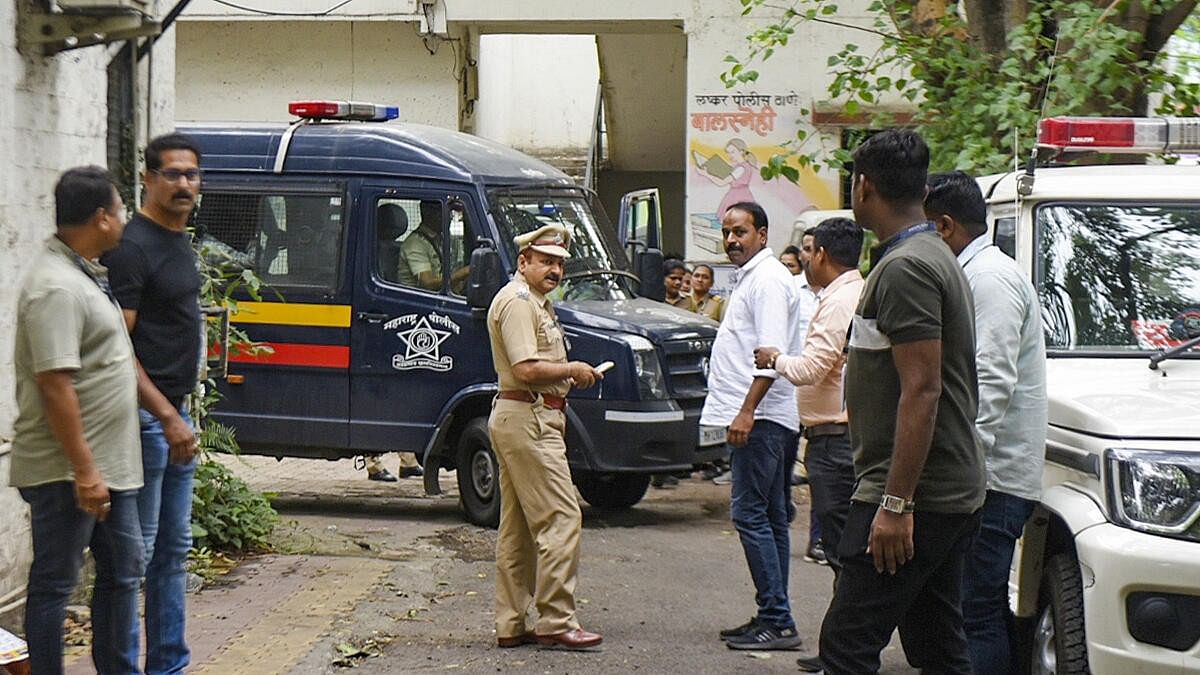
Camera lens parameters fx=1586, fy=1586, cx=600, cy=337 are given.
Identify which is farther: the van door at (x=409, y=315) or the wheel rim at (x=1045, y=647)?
the van door at (x=409, y=315)

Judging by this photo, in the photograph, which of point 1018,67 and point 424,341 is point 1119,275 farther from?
point 424,341

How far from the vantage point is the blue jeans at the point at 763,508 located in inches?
284

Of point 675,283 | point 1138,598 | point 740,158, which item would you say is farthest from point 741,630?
point 740,158

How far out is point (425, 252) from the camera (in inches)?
443

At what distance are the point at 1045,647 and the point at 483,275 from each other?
5617 mm

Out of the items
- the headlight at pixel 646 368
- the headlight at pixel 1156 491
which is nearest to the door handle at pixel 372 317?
the headlight at pixel 646 368

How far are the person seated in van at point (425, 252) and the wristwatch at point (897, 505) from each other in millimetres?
7017

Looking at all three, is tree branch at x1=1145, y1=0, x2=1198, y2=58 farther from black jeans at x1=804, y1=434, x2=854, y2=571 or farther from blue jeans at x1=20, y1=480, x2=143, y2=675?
blue jeans at x1=20, y1=480, x2=143, y2=675

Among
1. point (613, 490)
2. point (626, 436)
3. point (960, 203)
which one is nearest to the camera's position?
point (960, 203)

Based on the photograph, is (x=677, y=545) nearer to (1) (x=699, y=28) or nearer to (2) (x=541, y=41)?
(1) (x=699, y=28)

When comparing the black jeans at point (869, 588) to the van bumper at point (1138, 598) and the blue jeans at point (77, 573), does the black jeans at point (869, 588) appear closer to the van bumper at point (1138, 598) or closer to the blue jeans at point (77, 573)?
the van bumper at point (1138, 598)

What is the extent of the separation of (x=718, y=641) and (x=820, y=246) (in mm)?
1941

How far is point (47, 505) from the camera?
16.2 ft

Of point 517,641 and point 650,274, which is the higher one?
point 650,274
